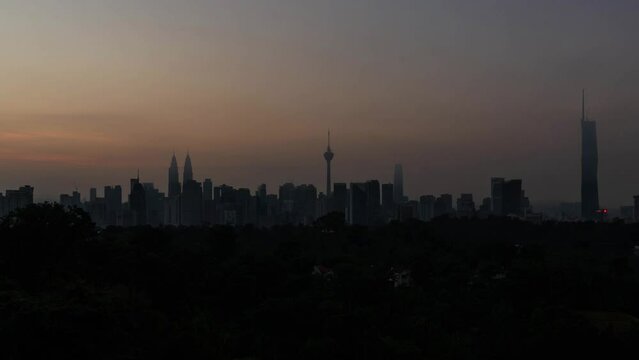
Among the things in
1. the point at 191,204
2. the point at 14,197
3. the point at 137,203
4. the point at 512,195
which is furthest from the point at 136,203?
the point at 512,195

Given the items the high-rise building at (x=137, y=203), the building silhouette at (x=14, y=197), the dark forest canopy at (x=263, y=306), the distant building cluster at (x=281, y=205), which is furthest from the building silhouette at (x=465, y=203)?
the dark forest canopy at (x=263, y=306)

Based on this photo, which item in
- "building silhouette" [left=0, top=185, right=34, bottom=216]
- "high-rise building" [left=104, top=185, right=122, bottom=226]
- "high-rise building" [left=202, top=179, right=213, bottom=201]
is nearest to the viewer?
"building silhouette" [left=0, top=185, right=34, bottom=216]

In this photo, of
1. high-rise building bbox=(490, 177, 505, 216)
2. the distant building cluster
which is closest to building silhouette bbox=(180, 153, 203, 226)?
the distant building cluster

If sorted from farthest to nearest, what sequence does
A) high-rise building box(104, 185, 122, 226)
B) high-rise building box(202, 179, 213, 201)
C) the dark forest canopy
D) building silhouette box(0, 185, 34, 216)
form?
high-rise building box(202, 179, 213, 201) → high-rise building box(104, 185, 122, 226) → building silhouette box(0, 185, 34, 216) → the dark forest canopy

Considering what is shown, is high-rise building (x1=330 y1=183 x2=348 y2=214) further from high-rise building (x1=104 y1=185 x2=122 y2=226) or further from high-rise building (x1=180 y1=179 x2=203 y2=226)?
high-rise building (x1=104 y1=185 x2=122 y2=226)

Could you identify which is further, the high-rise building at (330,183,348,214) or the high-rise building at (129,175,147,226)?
the high-rise building at (330,183,348,214)

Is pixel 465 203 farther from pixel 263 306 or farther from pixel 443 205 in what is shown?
pixel 263 306

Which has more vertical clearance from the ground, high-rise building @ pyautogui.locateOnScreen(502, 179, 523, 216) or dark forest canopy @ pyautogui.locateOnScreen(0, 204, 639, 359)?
high-rise building @ pyautogui.locateOnScreen(502, 179, 523, 216)

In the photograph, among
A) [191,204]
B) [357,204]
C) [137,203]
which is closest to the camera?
[137,203]
